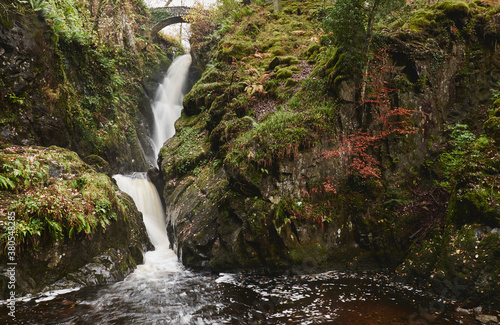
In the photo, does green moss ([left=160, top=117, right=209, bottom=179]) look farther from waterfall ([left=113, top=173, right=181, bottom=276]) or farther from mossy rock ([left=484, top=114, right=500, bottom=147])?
mossy rock ([left=484, top=114, right=500, bottom=147])

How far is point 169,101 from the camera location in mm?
20578

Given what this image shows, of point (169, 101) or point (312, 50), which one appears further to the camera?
point (169, 101)

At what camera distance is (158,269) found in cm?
772

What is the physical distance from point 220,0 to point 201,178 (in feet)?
46.7

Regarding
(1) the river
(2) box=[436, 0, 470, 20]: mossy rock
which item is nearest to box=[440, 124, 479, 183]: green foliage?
(1) the river

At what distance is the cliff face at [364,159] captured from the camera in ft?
21.2

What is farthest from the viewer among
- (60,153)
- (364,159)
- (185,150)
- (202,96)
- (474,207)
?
(202,96)

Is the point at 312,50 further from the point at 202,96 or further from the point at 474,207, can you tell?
the point at 474,207

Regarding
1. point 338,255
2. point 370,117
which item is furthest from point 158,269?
point 370,117

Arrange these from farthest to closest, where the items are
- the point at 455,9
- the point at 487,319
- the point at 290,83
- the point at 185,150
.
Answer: the point at 185,150, the point at 290,83, the point at 455,9, the point at 487,319

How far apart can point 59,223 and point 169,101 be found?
650 inches

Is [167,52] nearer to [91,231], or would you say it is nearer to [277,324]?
[91,231]

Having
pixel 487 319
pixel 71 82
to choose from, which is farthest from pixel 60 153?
pixel 487 319

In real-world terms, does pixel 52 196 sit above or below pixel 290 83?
below
